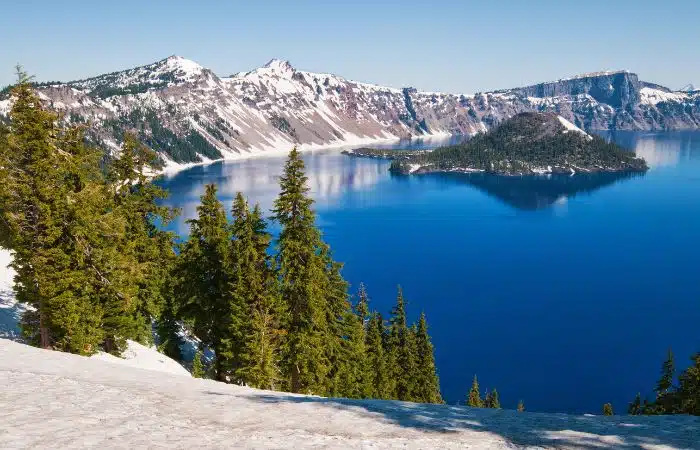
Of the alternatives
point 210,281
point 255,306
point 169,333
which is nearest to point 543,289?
point 169,333

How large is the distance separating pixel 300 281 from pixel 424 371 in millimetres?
29903

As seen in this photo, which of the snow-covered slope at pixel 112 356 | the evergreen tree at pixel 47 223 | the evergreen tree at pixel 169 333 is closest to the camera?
the evergreen tree at pixel 47 223

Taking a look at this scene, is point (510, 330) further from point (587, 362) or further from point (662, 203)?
point (662, 203)

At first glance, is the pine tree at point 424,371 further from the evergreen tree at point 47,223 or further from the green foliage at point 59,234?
the evergreen tree at point 47,223

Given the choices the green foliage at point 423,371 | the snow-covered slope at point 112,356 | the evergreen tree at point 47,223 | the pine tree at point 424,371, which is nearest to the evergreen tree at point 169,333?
the snow-covered slope at point 112,356

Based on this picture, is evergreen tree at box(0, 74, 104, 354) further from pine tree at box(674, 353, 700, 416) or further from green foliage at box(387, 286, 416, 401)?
pine tree at box(674, 353, 700, 416)

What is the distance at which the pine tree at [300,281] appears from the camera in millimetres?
28859

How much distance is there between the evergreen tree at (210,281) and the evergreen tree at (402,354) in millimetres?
22991

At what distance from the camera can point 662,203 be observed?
189 m

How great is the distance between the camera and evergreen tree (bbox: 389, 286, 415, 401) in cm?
5244

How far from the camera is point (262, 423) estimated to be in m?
13.2

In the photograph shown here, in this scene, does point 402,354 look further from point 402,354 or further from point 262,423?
point 262,423

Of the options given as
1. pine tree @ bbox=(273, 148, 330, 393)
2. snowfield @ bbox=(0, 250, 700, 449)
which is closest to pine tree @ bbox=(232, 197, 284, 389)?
pine tree @ bbox=(273, 148, 330, 393)

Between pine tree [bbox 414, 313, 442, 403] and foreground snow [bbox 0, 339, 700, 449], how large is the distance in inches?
1530
